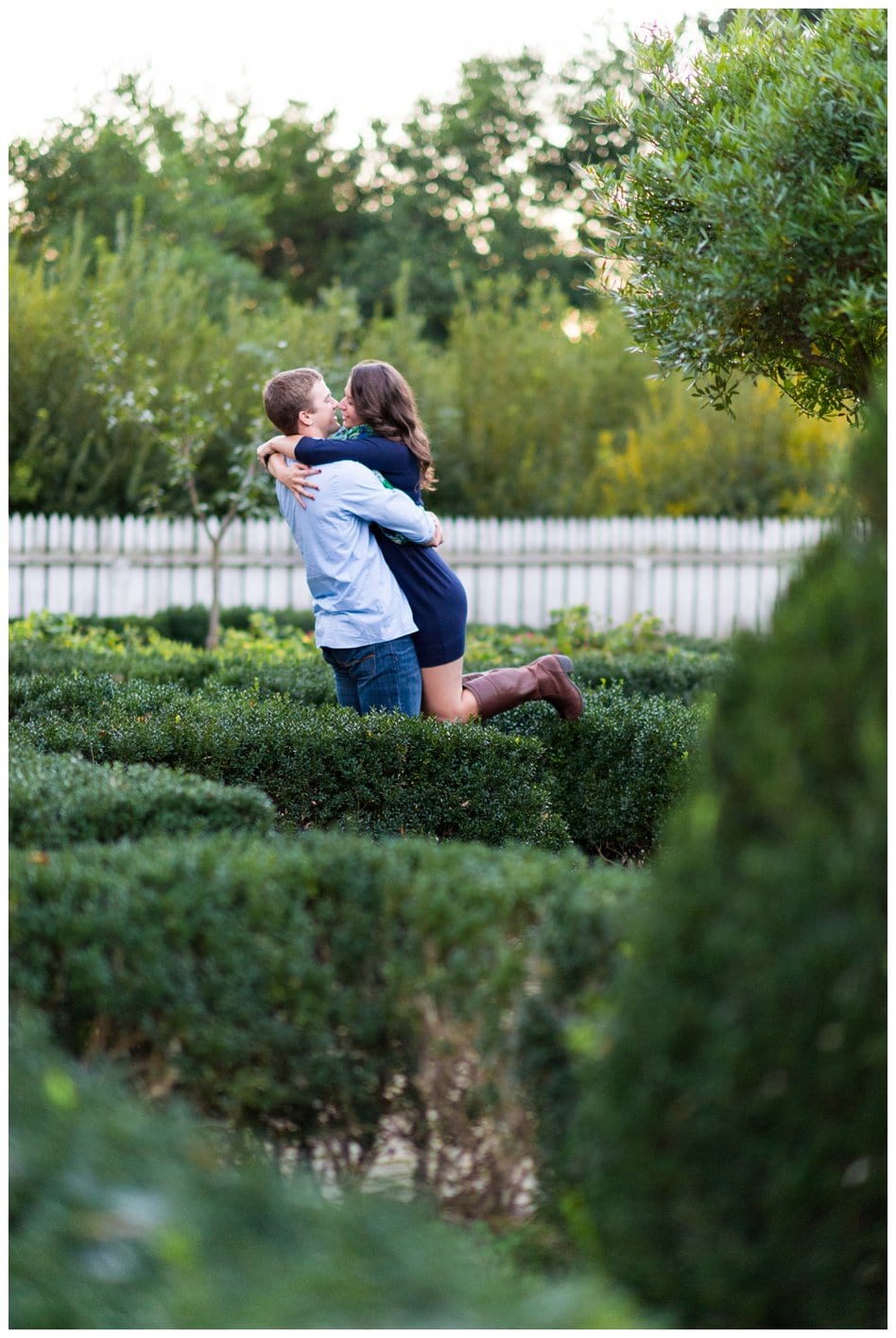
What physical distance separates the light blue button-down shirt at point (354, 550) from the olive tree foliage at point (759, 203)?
1168 millimetres

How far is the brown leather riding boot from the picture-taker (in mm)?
5668

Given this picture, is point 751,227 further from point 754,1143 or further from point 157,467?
point 157,467

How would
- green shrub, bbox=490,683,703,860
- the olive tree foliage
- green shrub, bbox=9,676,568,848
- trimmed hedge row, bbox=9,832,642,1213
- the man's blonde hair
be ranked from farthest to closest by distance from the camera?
green shrub, bbox=490,683,703,860 → the man's blonde hair → green shrub, bbox=9,676,568,848 → the olive tree foliage → trimmed hedge row, bbox=9,832,642,1213

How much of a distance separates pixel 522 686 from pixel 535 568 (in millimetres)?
10195

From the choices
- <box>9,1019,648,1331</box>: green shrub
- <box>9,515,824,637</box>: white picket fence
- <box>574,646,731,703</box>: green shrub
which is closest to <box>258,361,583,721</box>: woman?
<box>574,646,731,703</box>: green shrub

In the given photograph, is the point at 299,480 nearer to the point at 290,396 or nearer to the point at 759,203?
the point at 290,396

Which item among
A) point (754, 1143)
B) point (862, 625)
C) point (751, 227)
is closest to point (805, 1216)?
point (754, 1143)

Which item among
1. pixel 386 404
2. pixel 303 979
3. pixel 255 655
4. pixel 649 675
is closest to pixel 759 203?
pixel 386 404

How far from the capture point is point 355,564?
5.21m

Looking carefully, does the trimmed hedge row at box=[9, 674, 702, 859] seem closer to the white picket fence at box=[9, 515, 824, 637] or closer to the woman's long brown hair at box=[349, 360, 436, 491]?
the woman's long brown hair at box=[349, 360, 436, 491]

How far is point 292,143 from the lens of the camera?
1255 inches

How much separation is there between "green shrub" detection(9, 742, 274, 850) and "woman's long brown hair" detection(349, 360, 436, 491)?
2.07 metres

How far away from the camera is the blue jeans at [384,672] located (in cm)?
532

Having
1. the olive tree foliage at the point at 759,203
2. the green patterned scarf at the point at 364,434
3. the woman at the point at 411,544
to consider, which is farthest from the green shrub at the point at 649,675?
the olive tree foliage at the point at 759,203
